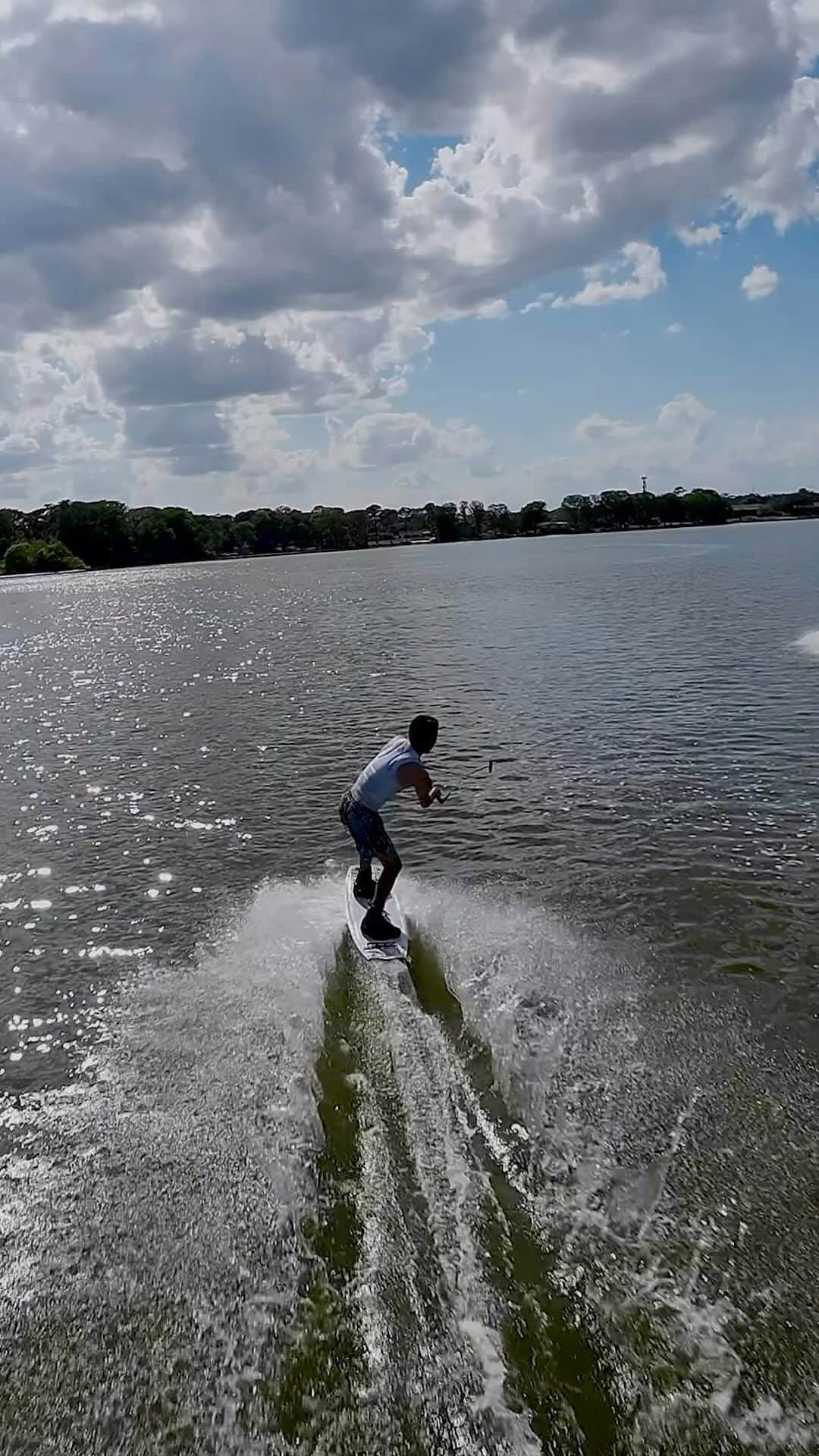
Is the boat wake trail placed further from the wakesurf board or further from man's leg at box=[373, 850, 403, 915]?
man's leg at box=[373, 850, 403, 915]

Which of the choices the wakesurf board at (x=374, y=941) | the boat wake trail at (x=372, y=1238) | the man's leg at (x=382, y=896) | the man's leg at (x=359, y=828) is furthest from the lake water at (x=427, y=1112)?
the man's leg at (x=359, y=828)

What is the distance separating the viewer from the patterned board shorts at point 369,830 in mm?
11031

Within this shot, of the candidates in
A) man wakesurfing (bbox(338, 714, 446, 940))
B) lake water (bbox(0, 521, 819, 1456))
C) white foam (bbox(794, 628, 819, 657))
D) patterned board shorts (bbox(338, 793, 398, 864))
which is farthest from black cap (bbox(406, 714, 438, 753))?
white foam (bbox(794, 628, 819, 657))

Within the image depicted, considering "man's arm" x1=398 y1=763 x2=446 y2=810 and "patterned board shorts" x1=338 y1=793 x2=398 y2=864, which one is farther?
"patterned board shorts" x1=338 y1=793 x2=398 y2=864

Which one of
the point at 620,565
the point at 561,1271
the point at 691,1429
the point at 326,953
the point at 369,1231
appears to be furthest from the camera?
the point at 620,565

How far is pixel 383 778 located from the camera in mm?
10789

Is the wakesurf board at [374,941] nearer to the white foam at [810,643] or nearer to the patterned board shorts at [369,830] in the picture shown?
the patterned board shorts at [369,830]

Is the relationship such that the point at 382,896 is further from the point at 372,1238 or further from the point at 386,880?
the point at 372,1238

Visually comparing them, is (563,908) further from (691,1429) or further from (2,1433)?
(2,1433)

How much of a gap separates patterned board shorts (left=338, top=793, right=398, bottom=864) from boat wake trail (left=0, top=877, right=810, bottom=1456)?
172 cm

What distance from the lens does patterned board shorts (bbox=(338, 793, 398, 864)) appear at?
36.2ft

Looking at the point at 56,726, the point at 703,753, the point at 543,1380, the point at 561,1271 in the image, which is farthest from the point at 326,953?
the point at 56,726

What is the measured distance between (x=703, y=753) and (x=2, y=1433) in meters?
16.2

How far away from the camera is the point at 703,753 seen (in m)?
18.5
